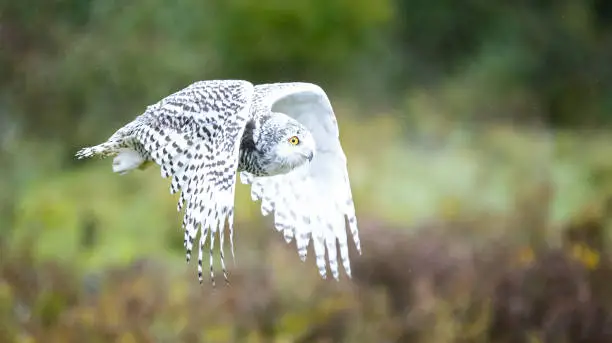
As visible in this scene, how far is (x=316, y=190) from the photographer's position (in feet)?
6.97

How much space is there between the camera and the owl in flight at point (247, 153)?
181cm

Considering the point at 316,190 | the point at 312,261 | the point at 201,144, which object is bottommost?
the point at 312,261

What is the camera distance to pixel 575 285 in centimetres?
339

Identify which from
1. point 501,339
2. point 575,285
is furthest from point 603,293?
point 501,339

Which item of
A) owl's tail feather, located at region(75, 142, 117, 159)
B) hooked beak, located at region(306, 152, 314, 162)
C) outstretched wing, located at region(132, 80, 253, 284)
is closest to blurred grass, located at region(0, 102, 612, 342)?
owl's tail feather, located at region(75, 142, 117, 159)

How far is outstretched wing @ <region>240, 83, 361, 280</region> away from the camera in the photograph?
2055 mm

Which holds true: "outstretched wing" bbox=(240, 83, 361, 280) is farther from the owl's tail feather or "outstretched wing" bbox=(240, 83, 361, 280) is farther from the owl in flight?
the owl's tail feather

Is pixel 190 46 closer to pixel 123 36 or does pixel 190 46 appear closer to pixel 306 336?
pixel 123 36

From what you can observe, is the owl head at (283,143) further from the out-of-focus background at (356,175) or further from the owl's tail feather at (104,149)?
the out-of-focus background at (356,175)

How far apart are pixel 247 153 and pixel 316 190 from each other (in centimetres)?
20

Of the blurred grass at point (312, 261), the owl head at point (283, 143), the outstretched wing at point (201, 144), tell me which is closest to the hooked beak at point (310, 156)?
the owl head at point (283, 143)

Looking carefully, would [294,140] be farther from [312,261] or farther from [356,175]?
[356,175]

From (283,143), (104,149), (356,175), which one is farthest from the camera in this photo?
(356,175)

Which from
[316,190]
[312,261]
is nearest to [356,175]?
[312,261]
